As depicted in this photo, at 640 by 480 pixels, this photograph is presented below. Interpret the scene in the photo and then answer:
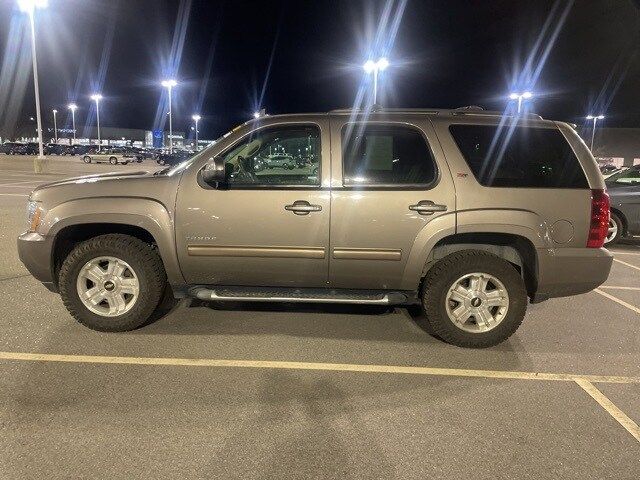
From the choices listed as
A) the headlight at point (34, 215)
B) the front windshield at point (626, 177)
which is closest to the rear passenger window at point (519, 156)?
the headlight at point (34, 215)

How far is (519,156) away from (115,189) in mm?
3421

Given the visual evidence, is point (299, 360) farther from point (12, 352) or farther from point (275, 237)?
point (12, 352)

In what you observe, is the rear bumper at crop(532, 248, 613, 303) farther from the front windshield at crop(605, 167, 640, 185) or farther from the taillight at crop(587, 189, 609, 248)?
the front windshield at crop(605, 167, 640, 185)

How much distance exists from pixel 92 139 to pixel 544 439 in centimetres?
11516

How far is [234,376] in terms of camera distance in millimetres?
3795

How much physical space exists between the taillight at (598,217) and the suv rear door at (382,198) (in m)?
1.12

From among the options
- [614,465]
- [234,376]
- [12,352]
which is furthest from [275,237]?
[614,465]

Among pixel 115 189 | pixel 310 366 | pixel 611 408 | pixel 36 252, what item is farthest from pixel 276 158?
pixel 611 408

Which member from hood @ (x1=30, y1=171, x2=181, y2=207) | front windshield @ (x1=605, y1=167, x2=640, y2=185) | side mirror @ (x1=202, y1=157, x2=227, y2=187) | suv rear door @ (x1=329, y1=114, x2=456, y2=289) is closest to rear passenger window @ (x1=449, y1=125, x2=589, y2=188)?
suv rear door @ (x1=329, y1=114, x2=456, y2=289)

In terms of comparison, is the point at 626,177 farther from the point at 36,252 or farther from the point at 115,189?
the point at 36,252

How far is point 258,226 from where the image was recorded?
169 inches

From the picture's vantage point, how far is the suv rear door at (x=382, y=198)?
4.23 m

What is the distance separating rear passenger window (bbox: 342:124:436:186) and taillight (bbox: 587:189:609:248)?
130cm

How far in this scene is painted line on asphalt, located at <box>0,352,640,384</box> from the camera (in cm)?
390
